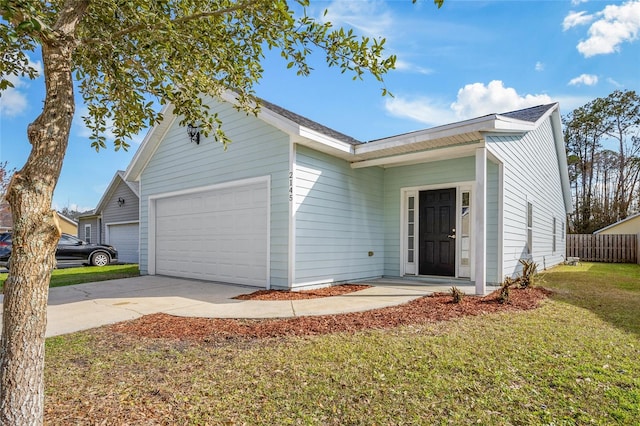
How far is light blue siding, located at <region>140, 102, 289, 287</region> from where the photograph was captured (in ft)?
21.6

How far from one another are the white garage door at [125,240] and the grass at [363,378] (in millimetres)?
13195

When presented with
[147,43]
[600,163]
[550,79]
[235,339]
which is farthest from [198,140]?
[600,163]

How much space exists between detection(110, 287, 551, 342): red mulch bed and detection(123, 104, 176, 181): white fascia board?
19.4ft

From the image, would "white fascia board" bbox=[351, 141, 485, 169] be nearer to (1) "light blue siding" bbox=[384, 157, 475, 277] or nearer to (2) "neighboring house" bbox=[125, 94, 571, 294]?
(2) "neighboring house" bbox=[125, 94, 571, 294]

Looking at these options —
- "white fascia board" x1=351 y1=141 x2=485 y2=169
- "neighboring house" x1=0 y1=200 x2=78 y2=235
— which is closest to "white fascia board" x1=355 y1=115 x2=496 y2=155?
"white fascia board" x1=351 y1=141 x2=485 y2=169

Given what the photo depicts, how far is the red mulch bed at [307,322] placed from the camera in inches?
154

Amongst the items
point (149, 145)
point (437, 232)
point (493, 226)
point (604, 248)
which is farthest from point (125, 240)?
point (604, 248)

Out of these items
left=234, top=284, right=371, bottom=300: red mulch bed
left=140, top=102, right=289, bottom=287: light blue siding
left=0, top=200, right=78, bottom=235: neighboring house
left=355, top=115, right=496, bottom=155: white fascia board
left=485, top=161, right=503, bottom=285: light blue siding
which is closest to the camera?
left=355, top=115, right=496, bottom=155: white fascia board

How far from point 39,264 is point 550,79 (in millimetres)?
15608

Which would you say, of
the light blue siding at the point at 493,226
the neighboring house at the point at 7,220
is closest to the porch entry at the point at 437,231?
the light blue siding at the point at 493,226

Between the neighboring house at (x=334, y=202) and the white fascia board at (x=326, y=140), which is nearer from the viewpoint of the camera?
the white fascia board at (x=326, y=140)

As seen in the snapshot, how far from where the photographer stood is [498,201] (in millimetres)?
6887

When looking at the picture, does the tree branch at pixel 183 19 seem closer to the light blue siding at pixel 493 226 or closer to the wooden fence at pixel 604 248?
the light blue siding at pixel 493 226

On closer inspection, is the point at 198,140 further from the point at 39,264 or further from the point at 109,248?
the point at 109,248
